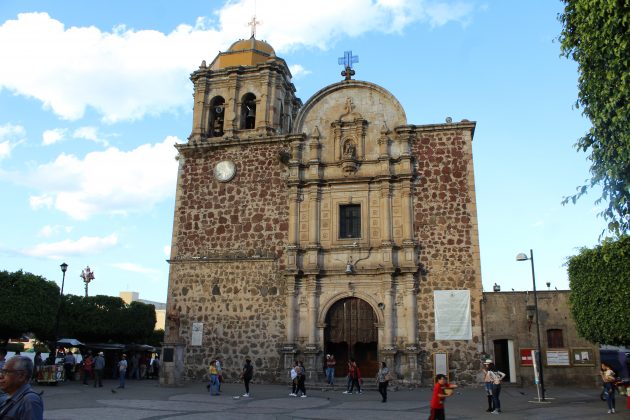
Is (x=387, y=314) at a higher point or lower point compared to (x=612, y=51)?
lower

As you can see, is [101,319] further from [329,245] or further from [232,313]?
[329,245]

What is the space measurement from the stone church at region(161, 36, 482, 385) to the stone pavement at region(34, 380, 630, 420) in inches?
75.8

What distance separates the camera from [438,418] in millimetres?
9547

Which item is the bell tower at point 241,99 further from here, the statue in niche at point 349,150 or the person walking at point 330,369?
the person walking at point 330,369

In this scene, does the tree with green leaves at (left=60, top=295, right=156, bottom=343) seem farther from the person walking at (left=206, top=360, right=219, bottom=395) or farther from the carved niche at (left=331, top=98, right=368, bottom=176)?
the carved niche at (left=331, top=98, right=368, bottom=176)

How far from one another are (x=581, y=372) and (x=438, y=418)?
39.6 feet

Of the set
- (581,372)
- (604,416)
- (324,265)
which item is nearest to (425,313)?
(324,265)

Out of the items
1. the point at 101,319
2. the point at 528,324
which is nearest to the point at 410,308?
the point at 528,324

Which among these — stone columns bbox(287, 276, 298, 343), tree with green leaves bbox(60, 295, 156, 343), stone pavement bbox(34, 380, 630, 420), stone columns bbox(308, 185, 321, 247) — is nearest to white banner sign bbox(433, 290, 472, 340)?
stone pavement bbox(34, 380, 630, 420)

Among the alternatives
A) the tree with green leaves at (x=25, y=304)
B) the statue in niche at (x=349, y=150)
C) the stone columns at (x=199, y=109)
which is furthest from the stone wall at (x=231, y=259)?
the tree with green leaves at (x=25, y=304)

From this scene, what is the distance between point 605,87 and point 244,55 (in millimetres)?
18021

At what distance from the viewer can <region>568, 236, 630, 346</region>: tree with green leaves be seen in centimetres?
1427

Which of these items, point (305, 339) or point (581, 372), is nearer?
point (581, 372)

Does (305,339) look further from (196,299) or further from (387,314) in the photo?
(196,299)
